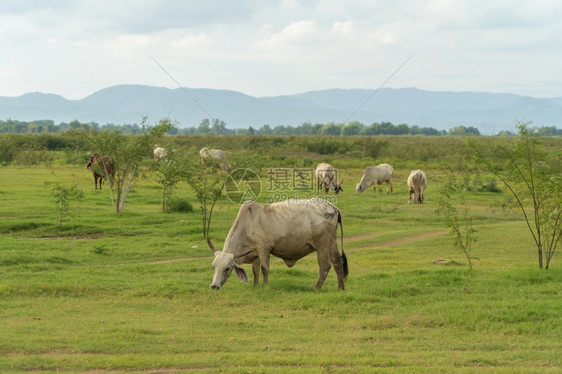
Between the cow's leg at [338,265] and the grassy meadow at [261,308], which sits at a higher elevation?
the cow's leg at [338,265]

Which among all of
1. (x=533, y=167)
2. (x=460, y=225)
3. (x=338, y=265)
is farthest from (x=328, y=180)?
(x=338, y=265)

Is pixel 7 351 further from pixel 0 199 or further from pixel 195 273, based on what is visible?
pixel 0 199

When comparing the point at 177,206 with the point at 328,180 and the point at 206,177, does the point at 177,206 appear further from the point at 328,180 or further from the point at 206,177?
the point at 328,180

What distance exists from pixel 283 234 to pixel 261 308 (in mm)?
1975

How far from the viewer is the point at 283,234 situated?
1363 centimetres

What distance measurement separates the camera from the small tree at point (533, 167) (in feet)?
51.5

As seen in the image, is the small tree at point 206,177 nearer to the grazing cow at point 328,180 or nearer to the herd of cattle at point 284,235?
the herd of cattle at point 284,235

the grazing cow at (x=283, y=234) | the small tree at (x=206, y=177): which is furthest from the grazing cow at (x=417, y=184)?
the grazing cow at (x=283, y=234)

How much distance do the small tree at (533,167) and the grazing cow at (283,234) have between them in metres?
4.90

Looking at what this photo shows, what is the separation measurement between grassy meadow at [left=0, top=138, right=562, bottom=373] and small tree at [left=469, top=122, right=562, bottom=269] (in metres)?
1.50

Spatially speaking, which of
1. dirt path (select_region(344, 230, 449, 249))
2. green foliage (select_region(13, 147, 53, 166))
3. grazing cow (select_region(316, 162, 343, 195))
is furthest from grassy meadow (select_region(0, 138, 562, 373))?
green foliage (select_region(13, 147, 53, 166))

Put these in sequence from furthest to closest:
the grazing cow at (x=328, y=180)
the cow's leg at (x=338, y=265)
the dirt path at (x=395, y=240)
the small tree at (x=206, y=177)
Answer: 1. the grazing cow at (x=328, y=180)
2. the small tree at (x=206, y=177)
3. the dirt path at (x=395, y=240)
4. the cow's leg at (x=338, y=265)

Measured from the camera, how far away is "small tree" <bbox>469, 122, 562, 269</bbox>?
618 inches

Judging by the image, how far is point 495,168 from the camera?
53.0 feet
